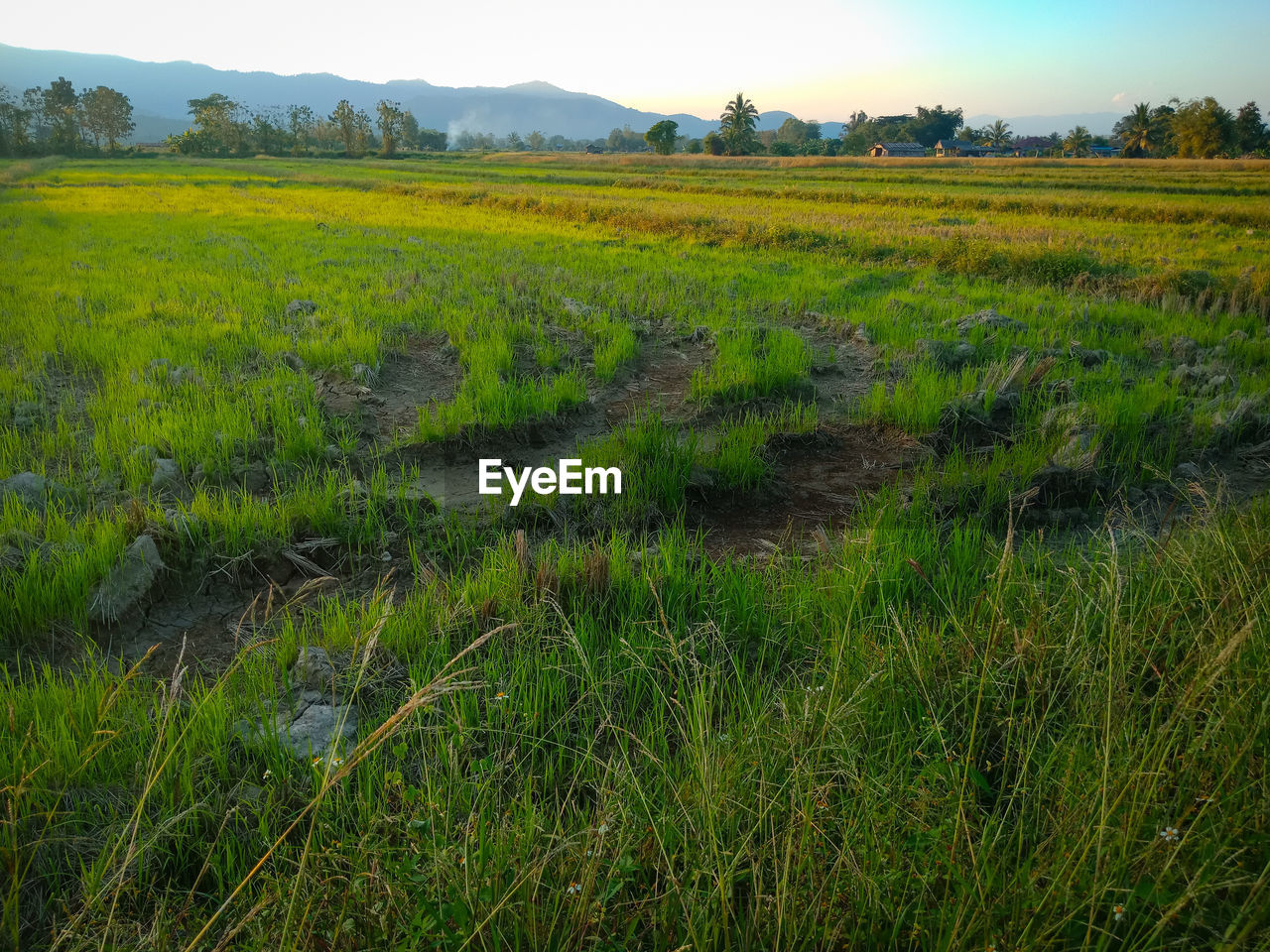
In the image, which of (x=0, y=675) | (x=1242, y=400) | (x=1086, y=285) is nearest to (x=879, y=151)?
(x=1086, y=285)

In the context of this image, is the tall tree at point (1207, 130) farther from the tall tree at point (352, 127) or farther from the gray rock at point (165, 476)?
the tall tree at point (352, 127)

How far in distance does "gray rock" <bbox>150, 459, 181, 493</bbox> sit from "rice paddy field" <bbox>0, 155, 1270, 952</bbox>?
0.11ft

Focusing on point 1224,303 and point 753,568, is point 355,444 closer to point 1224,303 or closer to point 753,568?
point 753,568

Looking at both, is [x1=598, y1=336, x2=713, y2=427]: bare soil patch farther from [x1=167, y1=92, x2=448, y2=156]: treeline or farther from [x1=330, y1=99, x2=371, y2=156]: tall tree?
[x1=330, y1=99, x2=371, y2=156]: tall tree

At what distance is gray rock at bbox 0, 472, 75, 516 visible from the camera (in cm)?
380

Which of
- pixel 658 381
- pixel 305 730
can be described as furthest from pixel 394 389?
pixel 305 730

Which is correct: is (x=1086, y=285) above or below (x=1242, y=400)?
above

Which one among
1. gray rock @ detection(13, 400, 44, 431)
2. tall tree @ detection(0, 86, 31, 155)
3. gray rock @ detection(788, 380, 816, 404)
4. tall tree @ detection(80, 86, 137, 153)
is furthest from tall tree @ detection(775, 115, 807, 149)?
gray rock @ detection(13, 400, 44, 431)

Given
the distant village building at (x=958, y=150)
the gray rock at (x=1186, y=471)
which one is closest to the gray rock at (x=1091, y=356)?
the gray rock at (x=1186, y=471)

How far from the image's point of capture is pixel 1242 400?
5.40 m

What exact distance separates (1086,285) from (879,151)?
8782cm

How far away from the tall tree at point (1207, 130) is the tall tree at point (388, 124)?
77.7 meters

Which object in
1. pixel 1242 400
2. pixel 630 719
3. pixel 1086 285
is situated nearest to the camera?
pixel 630 719

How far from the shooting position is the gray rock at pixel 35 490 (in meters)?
3.80
